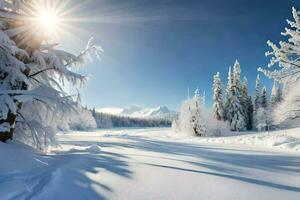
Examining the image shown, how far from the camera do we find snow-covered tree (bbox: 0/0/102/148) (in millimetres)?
7172

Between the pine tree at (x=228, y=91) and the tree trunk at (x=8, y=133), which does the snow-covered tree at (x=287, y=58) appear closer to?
the tree trunk at (x=8, y=133)

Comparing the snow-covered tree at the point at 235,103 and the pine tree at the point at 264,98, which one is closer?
the snow-covered tree at the point at 235,103

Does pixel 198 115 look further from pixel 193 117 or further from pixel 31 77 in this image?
pixel 31 77

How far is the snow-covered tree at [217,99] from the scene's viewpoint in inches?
1887

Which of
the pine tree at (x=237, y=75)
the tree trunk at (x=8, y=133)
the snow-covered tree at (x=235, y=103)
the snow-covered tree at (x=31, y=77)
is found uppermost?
the pine tree at (x=237, y=75)

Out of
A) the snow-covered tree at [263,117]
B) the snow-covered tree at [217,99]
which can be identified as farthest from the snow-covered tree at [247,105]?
the snow-covered tree at [217,99]

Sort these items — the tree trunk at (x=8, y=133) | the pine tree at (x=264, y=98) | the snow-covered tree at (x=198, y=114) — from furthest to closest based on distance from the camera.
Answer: the pine tree at (x=264, y=98) < the snow-covered tree at (x=198, y=114) < the tree trunk at (x=8, y=133)

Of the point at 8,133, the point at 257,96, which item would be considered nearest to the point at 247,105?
the point at 257,96

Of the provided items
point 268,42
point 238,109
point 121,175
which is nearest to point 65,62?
point 121,175

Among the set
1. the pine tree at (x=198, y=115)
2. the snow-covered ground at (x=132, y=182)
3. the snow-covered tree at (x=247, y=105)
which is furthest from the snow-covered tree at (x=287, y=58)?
the snow-covered tree at (x=247, y=105)

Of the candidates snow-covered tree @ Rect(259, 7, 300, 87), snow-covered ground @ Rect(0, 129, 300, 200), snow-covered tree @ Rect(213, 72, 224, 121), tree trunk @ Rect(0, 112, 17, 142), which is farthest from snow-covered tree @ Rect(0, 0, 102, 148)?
snow-covered tree @ Rect(213, 72, 224, 121)

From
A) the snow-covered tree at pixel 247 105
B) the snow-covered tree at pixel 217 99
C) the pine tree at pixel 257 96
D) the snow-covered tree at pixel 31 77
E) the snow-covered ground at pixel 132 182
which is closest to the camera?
the snow-covered ground at pixel 132 182

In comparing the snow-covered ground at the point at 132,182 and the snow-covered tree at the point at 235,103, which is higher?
the snow-covered tree at the point at 235,103

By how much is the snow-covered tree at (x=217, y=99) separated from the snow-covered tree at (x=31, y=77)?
134 feet
